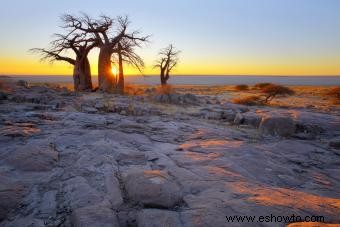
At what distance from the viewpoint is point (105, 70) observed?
18.8 m

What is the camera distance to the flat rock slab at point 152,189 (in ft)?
10.5

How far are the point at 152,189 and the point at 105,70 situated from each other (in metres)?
16.2

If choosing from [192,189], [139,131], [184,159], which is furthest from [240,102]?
[192,189]

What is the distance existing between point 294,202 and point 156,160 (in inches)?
81.2

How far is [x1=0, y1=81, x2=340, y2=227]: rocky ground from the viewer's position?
3.04 metres

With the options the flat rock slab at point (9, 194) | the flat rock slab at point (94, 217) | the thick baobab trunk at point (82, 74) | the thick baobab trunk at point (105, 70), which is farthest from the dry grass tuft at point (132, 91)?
the flat rock slab at point (94, 217)

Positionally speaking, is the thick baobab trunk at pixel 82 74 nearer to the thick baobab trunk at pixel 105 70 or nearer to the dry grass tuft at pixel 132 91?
the thick baobab trunk at pixel 105 70

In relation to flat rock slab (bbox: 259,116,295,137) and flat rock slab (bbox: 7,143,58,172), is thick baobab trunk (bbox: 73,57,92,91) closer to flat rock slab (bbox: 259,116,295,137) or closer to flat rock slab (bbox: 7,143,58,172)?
flat rock slab (bbox: 259,116,295,137)

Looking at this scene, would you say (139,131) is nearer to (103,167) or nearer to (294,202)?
(103,167)

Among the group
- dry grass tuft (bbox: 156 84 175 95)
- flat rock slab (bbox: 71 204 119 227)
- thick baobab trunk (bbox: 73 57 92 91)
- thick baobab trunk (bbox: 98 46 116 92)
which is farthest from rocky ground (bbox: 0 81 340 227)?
thick baobab trunk (bbox: 73 57 92 91)

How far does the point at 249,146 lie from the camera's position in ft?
19.5

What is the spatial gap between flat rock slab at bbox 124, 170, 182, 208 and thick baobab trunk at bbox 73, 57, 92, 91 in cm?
1701

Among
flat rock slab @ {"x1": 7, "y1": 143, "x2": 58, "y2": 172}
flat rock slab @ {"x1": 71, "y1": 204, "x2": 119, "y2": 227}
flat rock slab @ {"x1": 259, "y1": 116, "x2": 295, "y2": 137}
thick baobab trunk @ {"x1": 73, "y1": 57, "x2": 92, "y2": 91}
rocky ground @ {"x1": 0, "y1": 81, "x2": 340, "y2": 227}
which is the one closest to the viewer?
flat rock slab @ {"x1": 71, "y1": 204, "x2": 119, "y2": 227}

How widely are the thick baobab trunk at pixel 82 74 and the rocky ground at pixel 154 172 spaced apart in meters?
12.1
